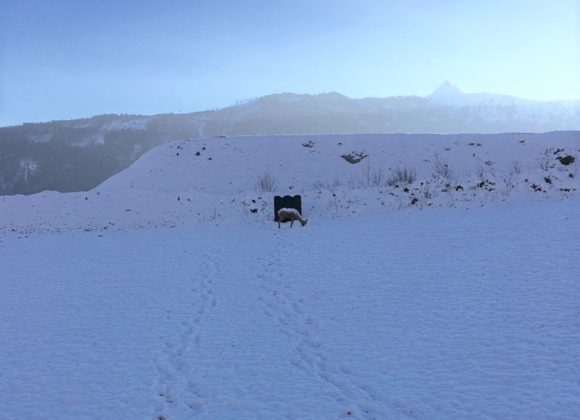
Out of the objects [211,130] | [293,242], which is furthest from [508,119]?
[293,242]

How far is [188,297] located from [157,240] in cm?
690

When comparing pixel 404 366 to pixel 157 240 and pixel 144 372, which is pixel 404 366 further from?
pixel 157 240

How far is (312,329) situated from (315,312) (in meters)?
0.73

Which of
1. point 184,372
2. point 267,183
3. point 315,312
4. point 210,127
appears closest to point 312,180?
point 267,183

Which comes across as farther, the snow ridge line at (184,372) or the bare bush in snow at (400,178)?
the bare bush in snow at (400,178)

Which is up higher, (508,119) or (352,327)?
(508,119)

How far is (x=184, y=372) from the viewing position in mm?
5598

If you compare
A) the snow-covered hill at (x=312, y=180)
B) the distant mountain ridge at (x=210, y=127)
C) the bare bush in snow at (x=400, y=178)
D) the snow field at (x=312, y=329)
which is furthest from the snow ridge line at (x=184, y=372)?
the distant mountain ridge at (x=210, y=127)

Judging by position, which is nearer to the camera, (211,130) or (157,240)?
(157,240)

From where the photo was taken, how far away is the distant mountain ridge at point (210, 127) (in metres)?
99.1

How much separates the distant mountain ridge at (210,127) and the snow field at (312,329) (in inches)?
3169

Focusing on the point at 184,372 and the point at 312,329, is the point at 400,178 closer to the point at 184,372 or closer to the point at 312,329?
the point at 312,329

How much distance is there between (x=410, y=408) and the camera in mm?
4578

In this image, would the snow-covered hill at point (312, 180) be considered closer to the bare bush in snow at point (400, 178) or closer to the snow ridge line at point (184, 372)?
the bare bush in snow at point (400, 178)
